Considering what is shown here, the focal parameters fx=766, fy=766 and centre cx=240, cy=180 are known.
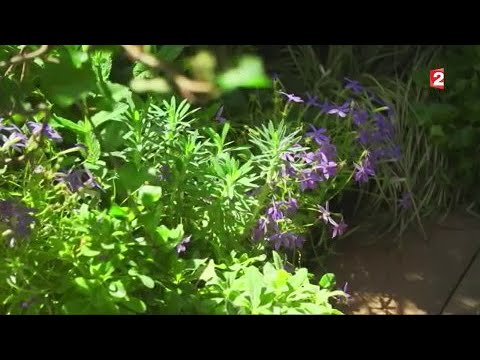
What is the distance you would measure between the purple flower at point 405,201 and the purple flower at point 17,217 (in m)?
1.53

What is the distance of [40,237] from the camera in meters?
2.09

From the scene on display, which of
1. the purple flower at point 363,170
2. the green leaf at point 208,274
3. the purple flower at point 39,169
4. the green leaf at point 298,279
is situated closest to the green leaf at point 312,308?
the green leaf at point 298,279

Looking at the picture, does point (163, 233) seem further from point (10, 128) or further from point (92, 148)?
point (10, 128)

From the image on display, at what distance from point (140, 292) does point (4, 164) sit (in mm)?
518

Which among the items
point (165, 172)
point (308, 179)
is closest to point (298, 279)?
point (308, 179)

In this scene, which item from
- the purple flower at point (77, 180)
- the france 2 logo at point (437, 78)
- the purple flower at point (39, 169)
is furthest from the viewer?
the france 2 logo at point (437, 78)

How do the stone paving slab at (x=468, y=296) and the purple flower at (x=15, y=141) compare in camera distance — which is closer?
the purple flower at (x=15, y=141)

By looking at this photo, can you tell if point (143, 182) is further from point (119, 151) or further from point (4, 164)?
point (4, 164)

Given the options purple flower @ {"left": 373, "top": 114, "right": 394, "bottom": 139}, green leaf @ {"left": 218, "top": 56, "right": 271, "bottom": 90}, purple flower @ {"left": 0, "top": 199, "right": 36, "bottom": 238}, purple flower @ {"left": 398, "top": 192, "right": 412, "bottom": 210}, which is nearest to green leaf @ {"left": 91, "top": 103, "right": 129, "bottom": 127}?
purple flower @ {"left": 0, "top": 199, "right": 36, "bottom": 238}

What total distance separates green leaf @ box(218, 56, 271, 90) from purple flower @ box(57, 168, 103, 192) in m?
0.85

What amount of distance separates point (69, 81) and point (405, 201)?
1.85m

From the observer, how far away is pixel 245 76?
1225 millimetres

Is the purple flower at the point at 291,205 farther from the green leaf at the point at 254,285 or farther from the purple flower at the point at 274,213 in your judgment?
the green leaf at the point at 254,285

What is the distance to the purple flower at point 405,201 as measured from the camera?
297cm
